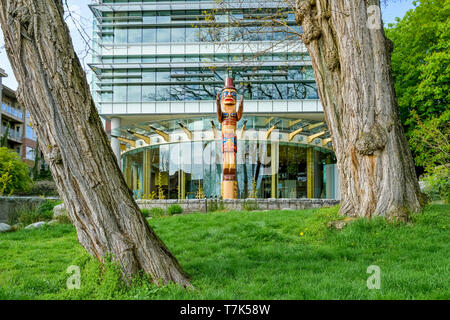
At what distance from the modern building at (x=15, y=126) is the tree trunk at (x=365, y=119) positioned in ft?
124

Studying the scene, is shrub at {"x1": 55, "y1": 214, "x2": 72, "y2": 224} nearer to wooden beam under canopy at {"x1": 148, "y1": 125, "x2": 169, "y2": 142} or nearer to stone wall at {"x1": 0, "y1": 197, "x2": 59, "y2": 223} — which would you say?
stone wall at {"x1": 0, "y1": 197, "x2": 59, "y2": 223}

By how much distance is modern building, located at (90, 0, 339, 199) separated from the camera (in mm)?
21766

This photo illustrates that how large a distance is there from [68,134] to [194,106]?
85.5 feet

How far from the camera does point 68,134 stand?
409 centimetres

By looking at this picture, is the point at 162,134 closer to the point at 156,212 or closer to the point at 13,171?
the point at 13,171

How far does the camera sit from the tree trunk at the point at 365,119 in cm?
706

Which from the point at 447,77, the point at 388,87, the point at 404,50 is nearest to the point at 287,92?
the point at 404,50

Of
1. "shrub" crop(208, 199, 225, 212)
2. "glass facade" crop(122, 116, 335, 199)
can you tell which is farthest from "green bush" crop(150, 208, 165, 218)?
"glass facade" crop(122, 116, 335, 199)

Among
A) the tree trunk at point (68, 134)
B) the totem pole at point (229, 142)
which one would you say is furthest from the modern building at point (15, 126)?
the tree trunk at point (68, 134)

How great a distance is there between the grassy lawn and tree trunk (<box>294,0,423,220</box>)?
1.56 feet

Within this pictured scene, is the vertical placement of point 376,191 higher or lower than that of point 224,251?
higher
